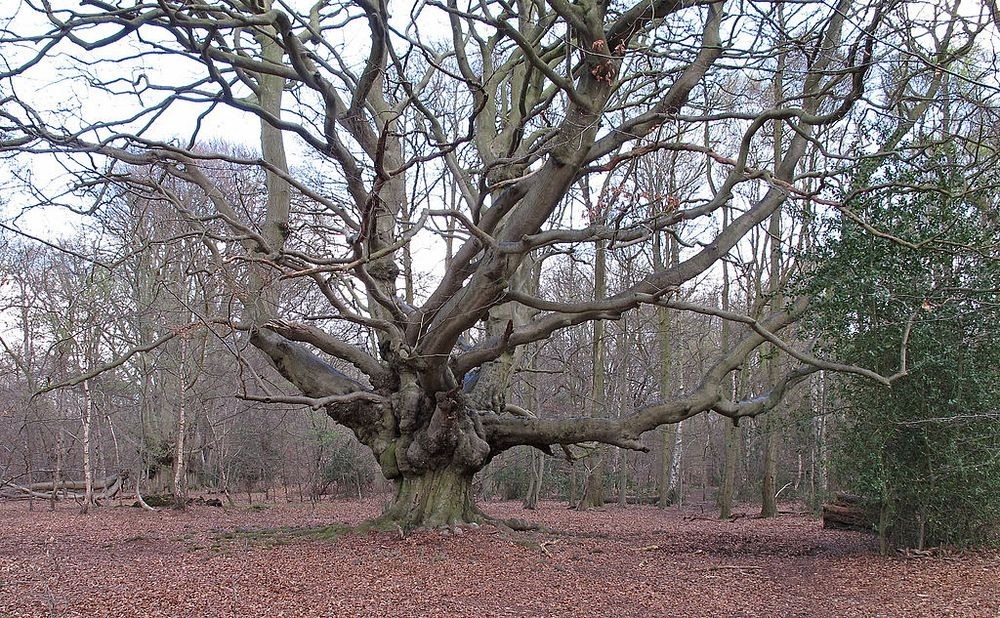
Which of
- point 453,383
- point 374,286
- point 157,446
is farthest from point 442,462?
point 157,446

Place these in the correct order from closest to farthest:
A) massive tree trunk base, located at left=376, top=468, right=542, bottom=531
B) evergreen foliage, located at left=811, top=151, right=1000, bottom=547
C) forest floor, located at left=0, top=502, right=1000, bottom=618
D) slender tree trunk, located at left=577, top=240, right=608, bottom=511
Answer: forest floor, located at left=0, top=502, right=1000, bottom=618, evergreen foliage, located at left=811, top=151, right=1000, bottom=547, massive tree trunk base, located at left=376, top=468, right=542, bottom=531, slender tree trunk, located at left=577, top=240, right=608, bottom=511

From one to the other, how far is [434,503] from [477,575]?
2586 millimetres

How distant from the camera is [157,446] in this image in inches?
732

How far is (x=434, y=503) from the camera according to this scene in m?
10.1

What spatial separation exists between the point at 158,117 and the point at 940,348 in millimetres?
9923

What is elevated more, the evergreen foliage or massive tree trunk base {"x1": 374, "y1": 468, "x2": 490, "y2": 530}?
the evergreen foliage

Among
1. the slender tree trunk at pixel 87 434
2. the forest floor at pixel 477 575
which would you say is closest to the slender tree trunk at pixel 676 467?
the forest floor at pixel 477 575

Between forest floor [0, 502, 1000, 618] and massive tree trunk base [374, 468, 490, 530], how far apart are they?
1.20 ft

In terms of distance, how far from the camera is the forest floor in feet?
19.9

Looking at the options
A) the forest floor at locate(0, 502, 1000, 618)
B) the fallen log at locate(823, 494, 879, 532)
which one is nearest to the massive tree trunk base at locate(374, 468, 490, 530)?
the forest floor at locate(0, 502, 1000, 618)

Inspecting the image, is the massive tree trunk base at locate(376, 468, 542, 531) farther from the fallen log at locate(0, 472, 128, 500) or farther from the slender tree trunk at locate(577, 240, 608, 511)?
the fallen log at locate(0, 472, 128, 500)

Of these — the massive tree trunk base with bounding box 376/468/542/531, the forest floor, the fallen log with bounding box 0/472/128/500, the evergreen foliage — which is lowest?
the fallen log with bounding box 0/472/128/500

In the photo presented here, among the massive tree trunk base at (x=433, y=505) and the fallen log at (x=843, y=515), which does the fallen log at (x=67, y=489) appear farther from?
the fallen log at (x=843, y=515)

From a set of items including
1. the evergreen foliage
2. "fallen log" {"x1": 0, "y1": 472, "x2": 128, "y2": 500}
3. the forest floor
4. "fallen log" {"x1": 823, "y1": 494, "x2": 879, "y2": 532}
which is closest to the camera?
the forest floor
